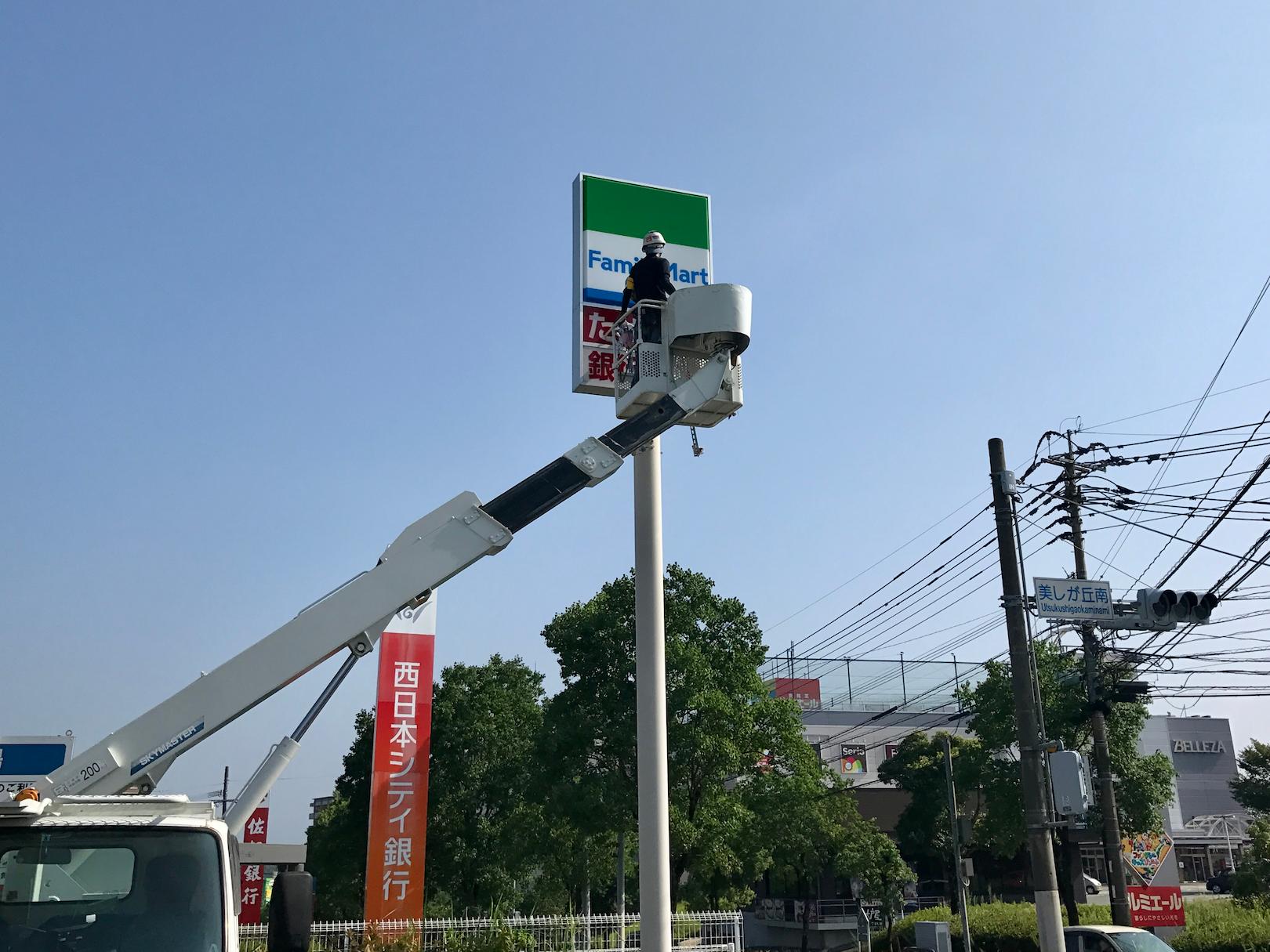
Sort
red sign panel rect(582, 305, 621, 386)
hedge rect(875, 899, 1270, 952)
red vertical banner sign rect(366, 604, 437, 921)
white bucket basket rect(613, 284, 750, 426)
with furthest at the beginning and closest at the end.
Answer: hedge rect(875, 899, 1270, 952) → red vertical banner sign rect(366, 604, 437, 921) → red sign panel rect(582, 305, 621, 386) → white bucket basket rect(613, 284, 750, 426)

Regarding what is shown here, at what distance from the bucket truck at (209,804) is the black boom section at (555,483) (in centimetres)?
1

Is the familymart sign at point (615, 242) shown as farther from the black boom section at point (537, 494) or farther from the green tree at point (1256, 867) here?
the green tree at point (1256, 867)

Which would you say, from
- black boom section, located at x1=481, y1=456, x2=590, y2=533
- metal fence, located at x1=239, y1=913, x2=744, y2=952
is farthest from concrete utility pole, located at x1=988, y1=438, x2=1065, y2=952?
black boom section, located at x1=481, y1=456, x2=590, y2=533

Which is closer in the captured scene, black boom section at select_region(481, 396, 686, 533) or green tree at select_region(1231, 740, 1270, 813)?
black boom section at select_region(481, 396, 686, 533)

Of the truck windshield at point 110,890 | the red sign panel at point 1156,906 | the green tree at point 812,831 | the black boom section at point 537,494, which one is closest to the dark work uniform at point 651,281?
the black boom section at point 537,494

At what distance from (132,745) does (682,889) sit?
29.3 meters

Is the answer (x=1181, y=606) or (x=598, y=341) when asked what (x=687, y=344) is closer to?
(x=598, y=341)

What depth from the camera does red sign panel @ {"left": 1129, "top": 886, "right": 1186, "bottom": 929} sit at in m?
24.7

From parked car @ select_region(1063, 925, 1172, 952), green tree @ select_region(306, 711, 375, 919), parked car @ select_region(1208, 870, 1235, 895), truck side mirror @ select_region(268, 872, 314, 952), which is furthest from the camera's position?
parked car @ select_region(1208, 870, 1235, 895)

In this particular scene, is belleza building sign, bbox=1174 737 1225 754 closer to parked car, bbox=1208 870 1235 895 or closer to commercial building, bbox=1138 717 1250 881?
commercial building, bbox=1138 717 1250 881

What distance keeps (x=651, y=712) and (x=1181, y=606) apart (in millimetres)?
10748

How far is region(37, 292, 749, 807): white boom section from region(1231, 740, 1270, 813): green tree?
56347mm

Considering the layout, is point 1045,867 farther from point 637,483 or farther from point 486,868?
point 486,868

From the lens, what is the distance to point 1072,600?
20.8 meters
